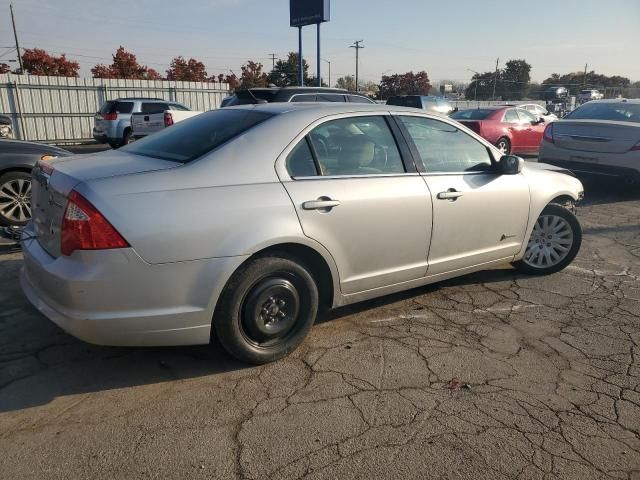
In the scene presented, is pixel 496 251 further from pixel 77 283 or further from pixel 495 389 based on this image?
→ pixel 77 283

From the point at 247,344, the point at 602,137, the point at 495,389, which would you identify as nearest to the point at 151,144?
the point at 247,344

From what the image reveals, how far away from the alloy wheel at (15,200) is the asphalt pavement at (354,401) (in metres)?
2.12

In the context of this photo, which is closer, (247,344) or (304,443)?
(304,443)

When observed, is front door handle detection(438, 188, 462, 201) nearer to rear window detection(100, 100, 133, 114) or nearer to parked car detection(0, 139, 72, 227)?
parked car detection(0, 139, 72, 227)

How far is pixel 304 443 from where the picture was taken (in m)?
2.52

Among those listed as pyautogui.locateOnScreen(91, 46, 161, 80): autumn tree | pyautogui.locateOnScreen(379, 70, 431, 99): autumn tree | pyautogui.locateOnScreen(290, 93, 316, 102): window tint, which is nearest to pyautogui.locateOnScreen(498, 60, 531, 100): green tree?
pyautogui.locateOnScreen(379, 70, 431, 99): autumn tree

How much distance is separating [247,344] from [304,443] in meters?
0.81

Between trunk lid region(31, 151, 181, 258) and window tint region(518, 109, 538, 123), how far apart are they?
13.0 m

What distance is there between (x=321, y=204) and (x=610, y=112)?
835cm

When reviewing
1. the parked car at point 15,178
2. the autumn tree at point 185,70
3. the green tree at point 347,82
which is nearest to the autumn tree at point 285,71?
the autumn tree at point 185,70

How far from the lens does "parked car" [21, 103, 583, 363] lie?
2.70 metres

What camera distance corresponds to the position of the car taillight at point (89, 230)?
2.63 meters

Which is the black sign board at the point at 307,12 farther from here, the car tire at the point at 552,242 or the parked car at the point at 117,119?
the car tire at the point at 552,242

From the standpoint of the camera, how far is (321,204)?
10.6 feet
